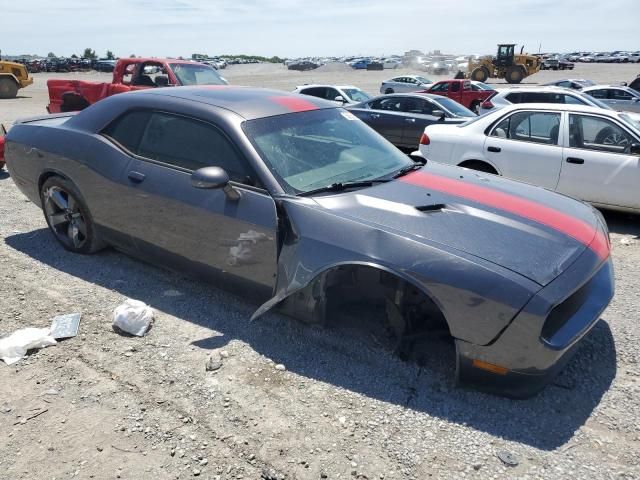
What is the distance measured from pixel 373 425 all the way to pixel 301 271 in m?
0.92

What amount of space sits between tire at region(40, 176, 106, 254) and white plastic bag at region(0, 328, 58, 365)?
115cm

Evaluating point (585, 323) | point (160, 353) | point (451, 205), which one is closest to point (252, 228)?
point (160, 353)

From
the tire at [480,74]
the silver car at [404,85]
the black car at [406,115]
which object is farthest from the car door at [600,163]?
the tire at [480,74]

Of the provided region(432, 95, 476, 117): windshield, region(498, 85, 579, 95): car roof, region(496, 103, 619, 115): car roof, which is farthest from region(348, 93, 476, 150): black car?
region(496, 103, 619, 115): car roof

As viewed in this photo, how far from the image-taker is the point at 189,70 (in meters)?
10.1

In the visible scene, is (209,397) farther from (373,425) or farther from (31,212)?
(31,212)

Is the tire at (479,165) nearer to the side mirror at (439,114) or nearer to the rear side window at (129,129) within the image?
the side mirror at (439,114)

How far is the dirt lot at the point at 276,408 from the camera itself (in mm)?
2312

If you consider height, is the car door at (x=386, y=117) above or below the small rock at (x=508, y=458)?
above

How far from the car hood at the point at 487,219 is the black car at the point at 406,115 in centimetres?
613

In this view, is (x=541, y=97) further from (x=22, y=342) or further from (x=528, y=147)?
(x=22, y=342)

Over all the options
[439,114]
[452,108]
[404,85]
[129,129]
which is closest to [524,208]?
[129,129]

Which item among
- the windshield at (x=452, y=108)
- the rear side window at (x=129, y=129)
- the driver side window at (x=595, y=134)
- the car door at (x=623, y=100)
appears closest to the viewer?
the rear side window at (x=129, y=129)

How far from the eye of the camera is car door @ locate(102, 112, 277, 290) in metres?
3.12
